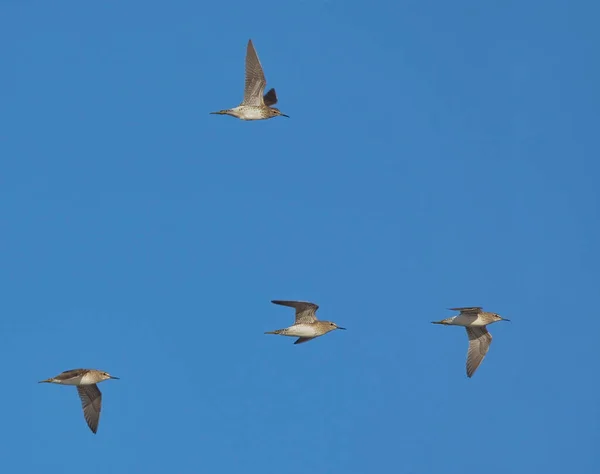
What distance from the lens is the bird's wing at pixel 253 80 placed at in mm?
41031

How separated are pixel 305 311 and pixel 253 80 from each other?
25.4 ft

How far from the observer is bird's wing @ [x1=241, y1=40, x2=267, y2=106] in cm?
4103

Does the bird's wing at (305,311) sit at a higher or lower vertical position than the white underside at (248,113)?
lower

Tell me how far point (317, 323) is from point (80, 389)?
783 cm

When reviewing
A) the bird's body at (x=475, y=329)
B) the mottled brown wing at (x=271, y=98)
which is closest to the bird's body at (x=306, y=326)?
the bird's body at (x=475, y=329)

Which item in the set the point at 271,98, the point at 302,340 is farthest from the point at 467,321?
the point at 271,98

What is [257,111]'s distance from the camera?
41.6 metres

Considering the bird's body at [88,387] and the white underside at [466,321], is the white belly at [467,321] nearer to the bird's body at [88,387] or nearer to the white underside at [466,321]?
the white underside at [466,321]

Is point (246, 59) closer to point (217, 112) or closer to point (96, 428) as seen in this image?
point (217, 112)

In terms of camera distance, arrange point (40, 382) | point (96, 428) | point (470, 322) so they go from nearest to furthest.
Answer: point (40, 382) → point (96, 428) → point (470, 322)

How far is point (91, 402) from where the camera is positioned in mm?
40344

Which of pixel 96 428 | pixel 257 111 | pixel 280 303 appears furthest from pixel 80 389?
pixel 257 111

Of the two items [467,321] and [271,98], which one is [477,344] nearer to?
[467,321]

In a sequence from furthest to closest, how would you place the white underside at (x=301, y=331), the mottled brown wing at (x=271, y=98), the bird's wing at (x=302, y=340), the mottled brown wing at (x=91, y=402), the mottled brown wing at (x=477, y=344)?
1. the mottled brown wing at (x=271, y=98)
2. the mottled brown wing at (x=477, y=344)
3. the bird's wing at (x=302, y=340)
4. the mottled brown wing at (x=91, y=402)
5. the white underside at (x=301, y=331)
